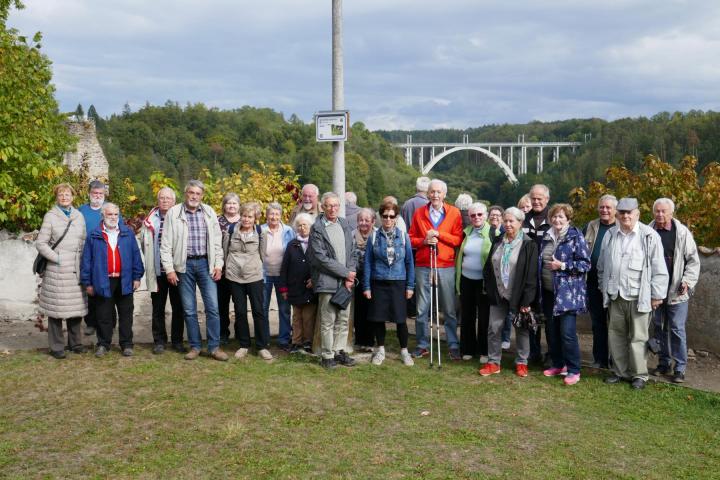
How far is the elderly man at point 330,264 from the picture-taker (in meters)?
6.18

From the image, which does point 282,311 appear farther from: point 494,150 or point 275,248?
point 494,150

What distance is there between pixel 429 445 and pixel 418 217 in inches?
108

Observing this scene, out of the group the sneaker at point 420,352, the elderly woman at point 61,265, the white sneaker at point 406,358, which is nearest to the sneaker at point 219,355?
the elderly woman at point 61,265

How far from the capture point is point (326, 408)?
5090 mm

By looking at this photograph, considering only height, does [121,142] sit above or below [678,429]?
above

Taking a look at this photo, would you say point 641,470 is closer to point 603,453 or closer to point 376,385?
point 603,453

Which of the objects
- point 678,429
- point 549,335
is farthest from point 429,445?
point 549,335

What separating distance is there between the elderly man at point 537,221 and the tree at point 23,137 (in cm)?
540

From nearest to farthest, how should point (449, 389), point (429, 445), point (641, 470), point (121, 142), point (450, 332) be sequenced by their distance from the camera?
1. point (641, 470)
2. point (429, 445)
3. point (449, 389)
4. point (450, 332)
5. point (121, 142)

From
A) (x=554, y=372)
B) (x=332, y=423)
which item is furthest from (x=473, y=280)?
(x=332, y=423)

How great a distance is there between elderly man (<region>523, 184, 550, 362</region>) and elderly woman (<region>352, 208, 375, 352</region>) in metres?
1.45

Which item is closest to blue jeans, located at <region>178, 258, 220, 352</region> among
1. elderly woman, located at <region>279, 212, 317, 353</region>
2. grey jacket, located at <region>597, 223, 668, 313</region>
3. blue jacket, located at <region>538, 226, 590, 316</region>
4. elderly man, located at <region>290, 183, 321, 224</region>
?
elderly woman, located at <region>279, 212, 317, 353</region>

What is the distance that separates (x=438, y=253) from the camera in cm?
655

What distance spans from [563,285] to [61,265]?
14.3ft
